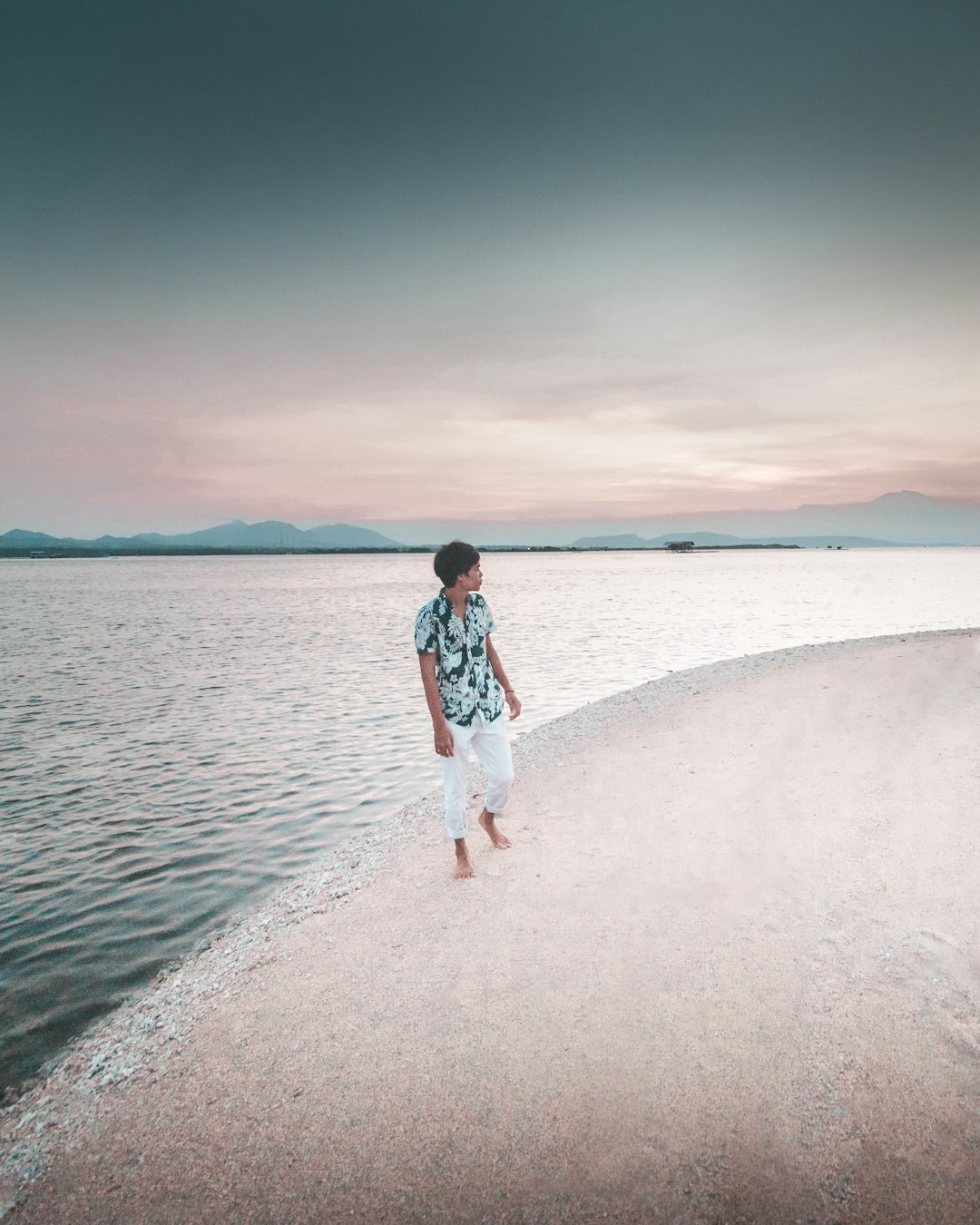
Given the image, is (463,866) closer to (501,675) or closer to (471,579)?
(501,675)

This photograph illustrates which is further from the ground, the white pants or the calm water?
the white pants

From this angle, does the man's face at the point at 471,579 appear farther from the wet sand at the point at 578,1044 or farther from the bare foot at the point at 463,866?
the wet sand at the point at 578,1044

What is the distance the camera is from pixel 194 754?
37.4 feet

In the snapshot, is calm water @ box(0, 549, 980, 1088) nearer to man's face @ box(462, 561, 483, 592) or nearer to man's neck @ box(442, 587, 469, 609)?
man's neck @ box(442, 587, 469, 609)

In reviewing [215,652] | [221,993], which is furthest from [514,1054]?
[215,652]

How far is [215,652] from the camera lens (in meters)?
23.5

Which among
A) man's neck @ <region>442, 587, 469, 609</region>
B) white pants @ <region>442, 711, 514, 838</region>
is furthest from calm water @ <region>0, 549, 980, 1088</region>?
man's neck @ <region>442, 587, 469, 609</region>

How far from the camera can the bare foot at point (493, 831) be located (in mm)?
6027

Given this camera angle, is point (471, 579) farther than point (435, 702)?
Yes

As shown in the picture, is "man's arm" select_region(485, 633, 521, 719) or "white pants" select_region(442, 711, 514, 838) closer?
"white pants" select_region(442, 711, 514, 838)

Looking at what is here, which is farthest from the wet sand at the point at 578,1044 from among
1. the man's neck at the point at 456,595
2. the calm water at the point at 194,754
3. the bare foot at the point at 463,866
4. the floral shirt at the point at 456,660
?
the man's neck at the point at 456,595

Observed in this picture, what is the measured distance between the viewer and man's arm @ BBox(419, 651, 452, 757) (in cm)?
495

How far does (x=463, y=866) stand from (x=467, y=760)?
1.03 metres

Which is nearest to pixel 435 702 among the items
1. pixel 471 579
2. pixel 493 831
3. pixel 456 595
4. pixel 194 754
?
pixel 456 595
